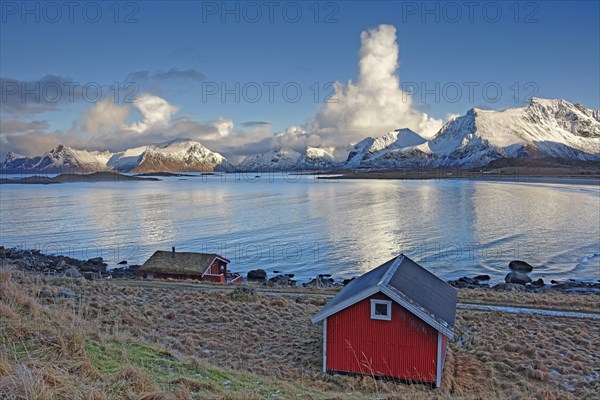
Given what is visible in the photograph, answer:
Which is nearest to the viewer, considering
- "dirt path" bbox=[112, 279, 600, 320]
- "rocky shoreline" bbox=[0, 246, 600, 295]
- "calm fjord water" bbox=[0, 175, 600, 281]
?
"dirt path" bbox=[112, 279, 600, 320]

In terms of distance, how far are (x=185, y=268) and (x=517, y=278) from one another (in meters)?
24.5

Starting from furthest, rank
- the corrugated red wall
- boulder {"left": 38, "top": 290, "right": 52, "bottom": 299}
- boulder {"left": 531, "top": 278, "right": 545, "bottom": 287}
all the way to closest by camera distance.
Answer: boulder {"left": 531, "top": 278, "right": 545, "bottom": 287}, boulder {"left": 38, "top": 290, "right": 52, "bottom": 299}, the corrugated red wall

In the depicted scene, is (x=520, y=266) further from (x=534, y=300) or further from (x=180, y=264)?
(x=180, y=264)

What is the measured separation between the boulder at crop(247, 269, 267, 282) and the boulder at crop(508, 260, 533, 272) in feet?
68.8

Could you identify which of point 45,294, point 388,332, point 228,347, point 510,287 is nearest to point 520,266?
point 510,287

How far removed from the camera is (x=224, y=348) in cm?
1514

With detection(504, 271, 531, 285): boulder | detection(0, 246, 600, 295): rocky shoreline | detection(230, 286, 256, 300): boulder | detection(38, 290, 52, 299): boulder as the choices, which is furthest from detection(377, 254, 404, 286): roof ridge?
detection(504, 271, 531, 285): boulder

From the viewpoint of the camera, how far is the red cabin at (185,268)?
31625 mm

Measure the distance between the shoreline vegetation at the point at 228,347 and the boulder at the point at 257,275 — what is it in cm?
835

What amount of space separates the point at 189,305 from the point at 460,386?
12.4m

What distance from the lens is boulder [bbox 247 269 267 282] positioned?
35.5m

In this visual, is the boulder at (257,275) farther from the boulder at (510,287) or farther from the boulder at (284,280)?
the boulder at (510,287)

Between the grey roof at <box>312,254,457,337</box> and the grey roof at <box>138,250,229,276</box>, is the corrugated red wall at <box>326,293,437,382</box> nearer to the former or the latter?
the grey roof at <box>312,254,457,337</box>

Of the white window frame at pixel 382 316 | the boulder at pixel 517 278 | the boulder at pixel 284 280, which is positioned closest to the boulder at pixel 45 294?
the white window frame at pixel 382 316
